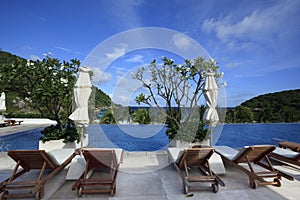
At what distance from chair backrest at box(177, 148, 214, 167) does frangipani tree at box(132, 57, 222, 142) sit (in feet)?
7.71

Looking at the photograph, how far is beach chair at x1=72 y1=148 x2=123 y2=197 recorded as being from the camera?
2543mm

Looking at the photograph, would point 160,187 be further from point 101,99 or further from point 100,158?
point 101,99

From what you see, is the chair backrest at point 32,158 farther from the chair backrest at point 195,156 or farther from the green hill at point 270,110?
the green hill at point 270,110

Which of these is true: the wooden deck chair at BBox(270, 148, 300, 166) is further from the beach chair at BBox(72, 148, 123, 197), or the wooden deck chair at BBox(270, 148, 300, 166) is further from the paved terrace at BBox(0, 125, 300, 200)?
the beach chair at BBox(72, 148, 123, 197)

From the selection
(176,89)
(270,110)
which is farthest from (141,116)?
(270,110)

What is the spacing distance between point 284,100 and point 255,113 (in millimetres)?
4225

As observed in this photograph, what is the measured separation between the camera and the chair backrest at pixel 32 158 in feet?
8.34

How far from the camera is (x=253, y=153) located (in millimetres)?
3047

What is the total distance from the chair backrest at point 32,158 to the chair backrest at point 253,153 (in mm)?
3264

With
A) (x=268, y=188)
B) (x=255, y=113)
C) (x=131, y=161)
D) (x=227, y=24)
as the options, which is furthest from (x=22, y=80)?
(x=255, y=113)

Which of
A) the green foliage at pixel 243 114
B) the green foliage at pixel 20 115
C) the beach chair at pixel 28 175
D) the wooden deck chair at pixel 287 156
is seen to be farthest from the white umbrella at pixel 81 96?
the green foliage at pixel 20 115

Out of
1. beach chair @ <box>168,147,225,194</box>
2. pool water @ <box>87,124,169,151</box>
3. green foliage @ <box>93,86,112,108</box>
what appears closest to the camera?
beach chair @ <box>168,147,225,194</box>

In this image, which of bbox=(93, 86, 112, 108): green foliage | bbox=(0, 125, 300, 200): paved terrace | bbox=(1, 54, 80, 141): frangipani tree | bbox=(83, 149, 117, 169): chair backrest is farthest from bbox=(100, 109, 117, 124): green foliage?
bbox=(83, 149, 117, 169): chair backrest

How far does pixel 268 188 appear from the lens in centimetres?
275
